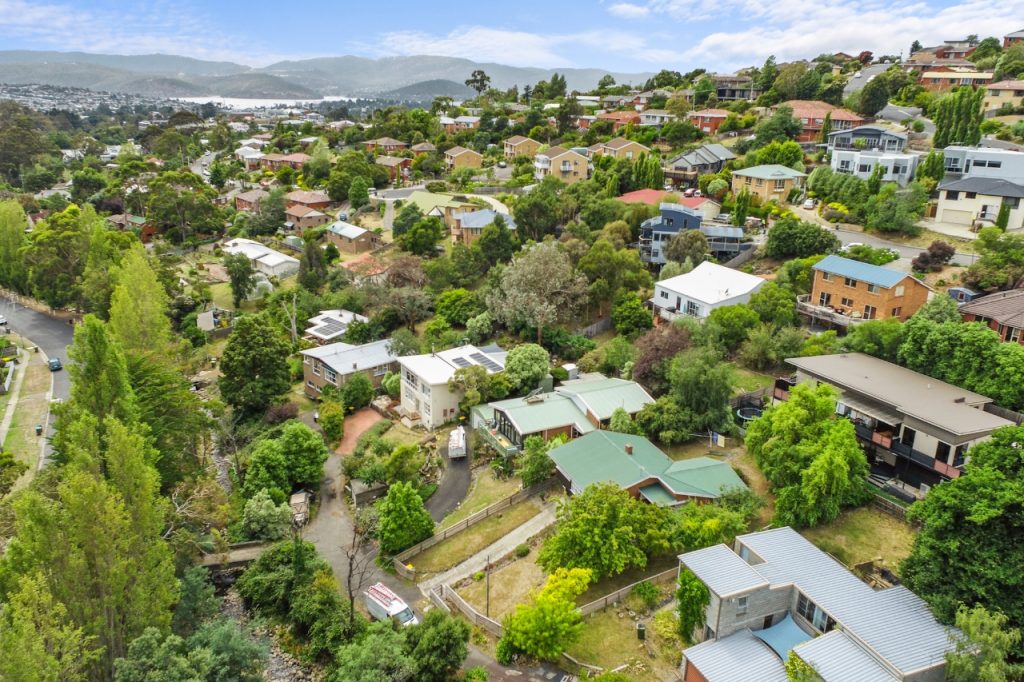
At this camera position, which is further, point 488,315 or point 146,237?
point 146,237

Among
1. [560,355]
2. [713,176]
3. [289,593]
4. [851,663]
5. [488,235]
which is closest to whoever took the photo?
[851,663]

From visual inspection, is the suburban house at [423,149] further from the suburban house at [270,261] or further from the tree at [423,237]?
the tree at [423,237]

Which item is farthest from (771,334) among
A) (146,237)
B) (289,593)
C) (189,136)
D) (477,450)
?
(189,136)

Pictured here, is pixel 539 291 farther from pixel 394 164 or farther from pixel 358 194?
pixel 394 164

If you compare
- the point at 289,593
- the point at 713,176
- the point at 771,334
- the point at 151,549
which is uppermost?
the point at 713,176

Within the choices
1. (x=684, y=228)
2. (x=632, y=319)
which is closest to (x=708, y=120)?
(x=684, y=228)

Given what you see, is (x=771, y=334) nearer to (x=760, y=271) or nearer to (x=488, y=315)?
(x=760, y=271)

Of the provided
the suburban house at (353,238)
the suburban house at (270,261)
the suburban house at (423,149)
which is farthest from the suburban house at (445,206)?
the suburban house at (423,149)

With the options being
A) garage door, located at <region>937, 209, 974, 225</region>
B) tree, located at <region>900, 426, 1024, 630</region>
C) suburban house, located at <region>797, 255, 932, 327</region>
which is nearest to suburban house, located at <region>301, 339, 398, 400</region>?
suburban house, located at <region>797, 255, 932, 327</region>
